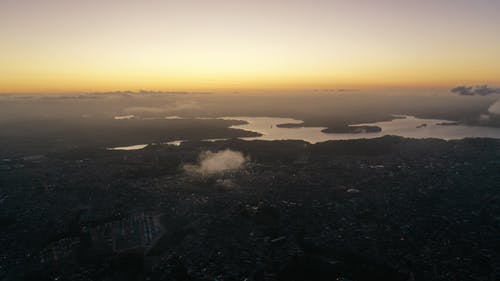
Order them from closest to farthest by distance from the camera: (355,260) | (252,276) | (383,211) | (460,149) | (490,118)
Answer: (252,276) → (355,260) → (383,211) → (460,149) → (490,118)

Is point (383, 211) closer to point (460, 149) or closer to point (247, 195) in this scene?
point (247, 195)

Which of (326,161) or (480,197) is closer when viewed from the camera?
(480,197)

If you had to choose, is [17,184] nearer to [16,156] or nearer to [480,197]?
[16,156]

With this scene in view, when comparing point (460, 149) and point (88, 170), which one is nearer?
point (88, 170)

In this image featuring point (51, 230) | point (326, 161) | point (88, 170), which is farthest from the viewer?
point (326, 161)

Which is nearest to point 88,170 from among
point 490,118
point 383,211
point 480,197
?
point 383,211

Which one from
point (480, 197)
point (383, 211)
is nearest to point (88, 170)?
point (383, 211)
